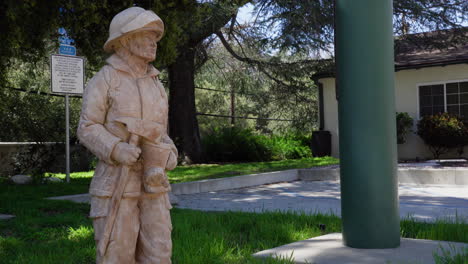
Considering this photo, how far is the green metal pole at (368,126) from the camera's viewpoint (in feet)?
15.7

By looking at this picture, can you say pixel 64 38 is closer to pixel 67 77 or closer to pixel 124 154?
pixel 67 77

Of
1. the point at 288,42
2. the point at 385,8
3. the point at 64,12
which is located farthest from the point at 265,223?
the point at 288,42

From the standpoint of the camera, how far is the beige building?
17.5 meters

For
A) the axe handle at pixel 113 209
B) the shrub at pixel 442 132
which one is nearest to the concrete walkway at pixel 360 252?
the axe handle at pixel 113 209

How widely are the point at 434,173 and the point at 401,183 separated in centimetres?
85

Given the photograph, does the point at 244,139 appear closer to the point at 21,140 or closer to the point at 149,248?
the point at 21,140

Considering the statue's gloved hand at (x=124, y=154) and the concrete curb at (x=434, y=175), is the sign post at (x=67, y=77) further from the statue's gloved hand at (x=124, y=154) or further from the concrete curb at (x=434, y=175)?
the statue's gloved hand at (x=124, y=154)

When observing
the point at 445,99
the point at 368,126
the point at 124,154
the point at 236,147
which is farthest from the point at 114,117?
the point at 445,99

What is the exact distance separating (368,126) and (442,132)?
12.9m

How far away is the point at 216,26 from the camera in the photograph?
1570 cm

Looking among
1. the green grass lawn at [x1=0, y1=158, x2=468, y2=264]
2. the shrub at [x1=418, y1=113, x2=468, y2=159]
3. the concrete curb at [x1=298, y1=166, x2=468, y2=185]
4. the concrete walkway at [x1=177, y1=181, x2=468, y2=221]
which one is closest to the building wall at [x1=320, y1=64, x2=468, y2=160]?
the shrub at [x1=418, y1=113, x2=468, y2=159]

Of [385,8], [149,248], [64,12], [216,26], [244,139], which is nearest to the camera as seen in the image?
[149,248]

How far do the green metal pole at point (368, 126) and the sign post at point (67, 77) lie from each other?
735cm

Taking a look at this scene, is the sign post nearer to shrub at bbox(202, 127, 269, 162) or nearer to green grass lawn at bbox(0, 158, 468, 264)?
green grass lawn at bbox(0, 158, 468, 264)
